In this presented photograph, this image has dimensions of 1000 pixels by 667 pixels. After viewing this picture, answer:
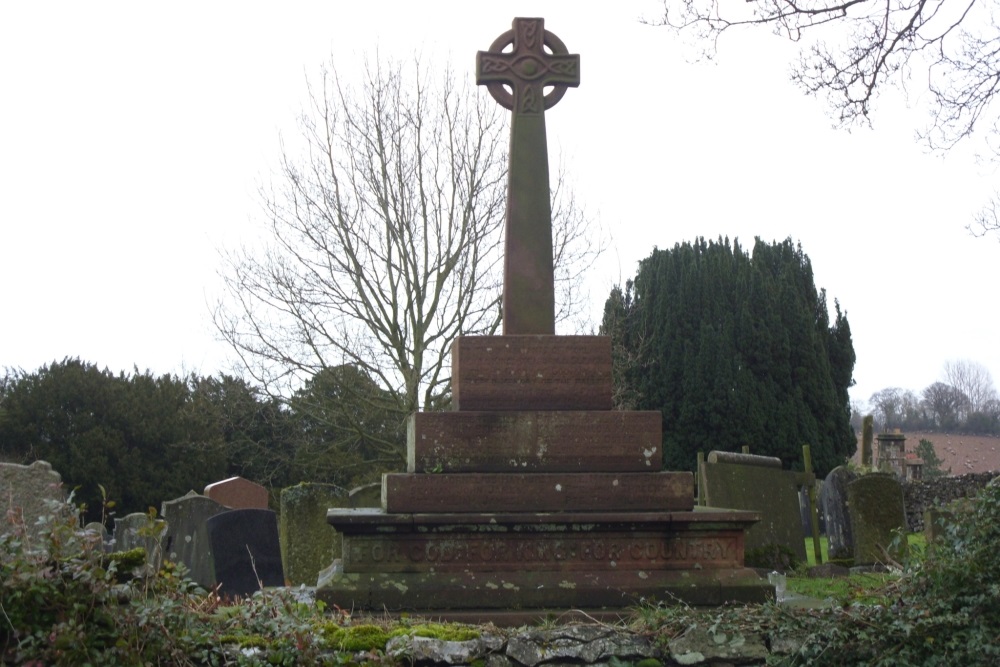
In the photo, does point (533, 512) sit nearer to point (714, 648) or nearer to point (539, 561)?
point (539, 561)

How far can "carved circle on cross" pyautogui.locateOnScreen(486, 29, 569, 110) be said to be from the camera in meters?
7.66

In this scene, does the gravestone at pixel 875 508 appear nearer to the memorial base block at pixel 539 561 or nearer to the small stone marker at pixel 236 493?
the memorial base block at pixel 539 561

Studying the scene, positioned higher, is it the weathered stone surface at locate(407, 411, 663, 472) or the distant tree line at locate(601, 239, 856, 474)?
the distant tree line at locate(601, 239, 856, 474)

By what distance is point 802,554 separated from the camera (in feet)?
37.9

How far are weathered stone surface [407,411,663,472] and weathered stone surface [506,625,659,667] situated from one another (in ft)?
6.40

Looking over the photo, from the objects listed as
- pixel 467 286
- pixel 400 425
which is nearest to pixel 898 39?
pixel 467 286

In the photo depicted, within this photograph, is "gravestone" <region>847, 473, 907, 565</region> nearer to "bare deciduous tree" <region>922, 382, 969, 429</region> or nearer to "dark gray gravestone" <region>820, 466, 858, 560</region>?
"dark gray gravestone" <region>820, 466, 858, 560</region>

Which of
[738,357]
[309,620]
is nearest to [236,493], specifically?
[309,620]

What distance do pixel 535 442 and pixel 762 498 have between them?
593 cm

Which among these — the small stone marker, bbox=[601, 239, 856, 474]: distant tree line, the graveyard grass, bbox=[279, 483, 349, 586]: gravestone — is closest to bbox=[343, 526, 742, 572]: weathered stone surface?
the graveyard grass

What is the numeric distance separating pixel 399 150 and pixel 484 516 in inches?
506

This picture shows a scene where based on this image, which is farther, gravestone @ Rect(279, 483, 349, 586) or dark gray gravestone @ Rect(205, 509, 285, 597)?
gravestone @ Rect(279, 483, 349, 586)

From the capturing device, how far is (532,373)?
6.79 metres

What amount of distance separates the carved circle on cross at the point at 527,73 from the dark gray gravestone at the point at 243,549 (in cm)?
422
